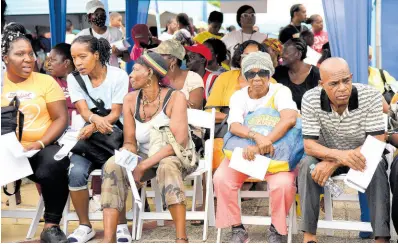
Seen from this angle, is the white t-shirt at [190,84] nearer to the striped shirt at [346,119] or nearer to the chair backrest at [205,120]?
the chair backrest at [205,120]

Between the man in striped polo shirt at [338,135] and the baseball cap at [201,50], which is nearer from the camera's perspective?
the man in striped polo shirt at [338,135]

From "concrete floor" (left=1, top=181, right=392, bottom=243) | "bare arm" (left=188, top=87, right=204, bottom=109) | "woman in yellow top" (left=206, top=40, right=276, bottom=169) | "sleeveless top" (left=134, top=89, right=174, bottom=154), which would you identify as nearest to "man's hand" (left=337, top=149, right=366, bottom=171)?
"concrete floor" (left=1, top=181, right=392, bottom=243)

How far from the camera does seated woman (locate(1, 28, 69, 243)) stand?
4.84 metres

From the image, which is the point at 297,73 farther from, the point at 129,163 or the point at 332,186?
the point at 129,163

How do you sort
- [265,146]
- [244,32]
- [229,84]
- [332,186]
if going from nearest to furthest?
[332,186], [265,146], [229,84], [244,32]

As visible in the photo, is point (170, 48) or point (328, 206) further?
point (170, 48)

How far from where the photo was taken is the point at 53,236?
4816 millimetres

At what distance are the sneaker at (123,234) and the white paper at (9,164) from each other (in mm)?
791

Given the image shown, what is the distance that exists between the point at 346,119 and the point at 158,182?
1.33 m

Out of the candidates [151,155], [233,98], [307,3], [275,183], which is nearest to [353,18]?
[233,98]

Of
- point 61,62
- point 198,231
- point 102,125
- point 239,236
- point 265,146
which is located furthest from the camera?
point 61,62

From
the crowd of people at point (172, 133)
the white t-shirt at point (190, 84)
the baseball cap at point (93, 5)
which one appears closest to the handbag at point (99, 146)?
the crowd of people at point (172, 133)

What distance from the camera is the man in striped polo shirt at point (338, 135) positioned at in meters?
4.20

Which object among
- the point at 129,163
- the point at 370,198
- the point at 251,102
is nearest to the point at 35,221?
the point at 129,163
